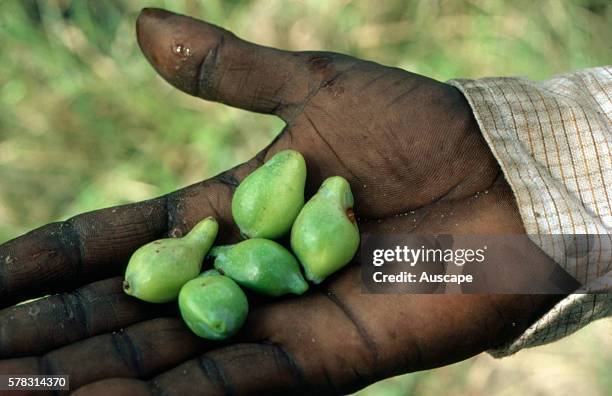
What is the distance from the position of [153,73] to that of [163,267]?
135cm

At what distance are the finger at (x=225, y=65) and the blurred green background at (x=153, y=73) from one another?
0.76 metres

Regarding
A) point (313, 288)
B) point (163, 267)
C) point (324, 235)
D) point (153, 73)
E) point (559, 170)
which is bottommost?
point (559, 170)

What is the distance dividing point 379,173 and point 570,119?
474 millimetres

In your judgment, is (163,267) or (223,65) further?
(223,65)

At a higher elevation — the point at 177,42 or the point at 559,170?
the point at 177,42

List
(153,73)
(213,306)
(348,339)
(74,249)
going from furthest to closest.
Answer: (153,73) < (74,249) < (348,339) < (213,306)

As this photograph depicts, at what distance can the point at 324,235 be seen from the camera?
5.32 ft

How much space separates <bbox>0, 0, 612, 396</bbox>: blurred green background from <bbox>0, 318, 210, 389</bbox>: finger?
1.07 m

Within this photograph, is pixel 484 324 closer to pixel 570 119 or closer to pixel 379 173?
pixel 379 173

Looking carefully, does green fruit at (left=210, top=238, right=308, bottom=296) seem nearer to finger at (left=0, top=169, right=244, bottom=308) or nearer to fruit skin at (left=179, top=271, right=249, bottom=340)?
fruit skin at (left=179, top=271, right=249, bottom=340)

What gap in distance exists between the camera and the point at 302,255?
1.65 metres

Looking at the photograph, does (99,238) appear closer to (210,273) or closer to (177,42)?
(210,273)

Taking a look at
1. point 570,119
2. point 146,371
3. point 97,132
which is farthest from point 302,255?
point 97,132

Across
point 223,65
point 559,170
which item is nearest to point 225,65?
point 223,65
